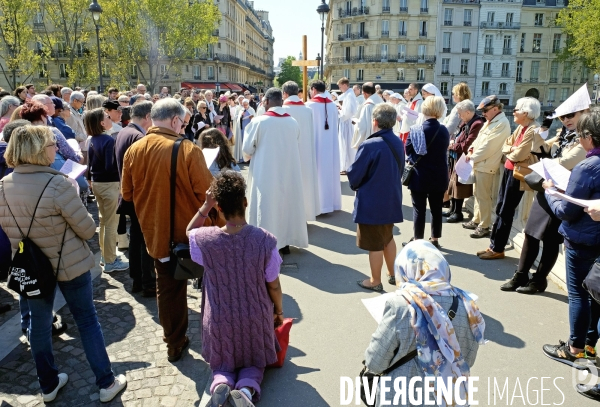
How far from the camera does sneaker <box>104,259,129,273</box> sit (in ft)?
18.5

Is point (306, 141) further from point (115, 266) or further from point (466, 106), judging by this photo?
point (115, 266)

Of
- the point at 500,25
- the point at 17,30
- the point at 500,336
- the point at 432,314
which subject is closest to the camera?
the point at 432,314

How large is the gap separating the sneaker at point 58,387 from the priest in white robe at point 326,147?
5.04 metres

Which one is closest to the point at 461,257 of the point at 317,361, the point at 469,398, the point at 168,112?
the point at 317,361

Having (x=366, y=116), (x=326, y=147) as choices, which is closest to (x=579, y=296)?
(x=326, y=147)

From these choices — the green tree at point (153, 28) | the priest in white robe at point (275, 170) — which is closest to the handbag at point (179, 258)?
the priest in white robe at point (275, 170)

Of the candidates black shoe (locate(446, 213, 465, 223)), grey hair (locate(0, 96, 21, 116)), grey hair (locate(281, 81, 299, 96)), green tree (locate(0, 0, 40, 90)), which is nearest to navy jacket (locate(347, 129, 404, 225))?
grey hair (locate(281, 81, 299, 96))

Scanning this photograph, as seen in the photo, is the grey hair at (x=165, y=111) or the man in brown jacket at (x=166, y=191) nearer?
the man in brown jacket at (x=166, y=191)

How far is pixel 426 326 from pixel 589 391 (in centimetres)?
189

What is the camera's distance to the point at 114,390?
3.29m

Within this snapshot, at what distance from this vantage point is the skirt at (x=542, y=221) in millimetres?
4297

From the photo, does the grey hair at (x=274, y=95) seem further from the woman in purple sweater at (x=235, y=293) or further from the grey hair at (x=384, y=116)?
the woman in purple sweater at (x=235, y=293)

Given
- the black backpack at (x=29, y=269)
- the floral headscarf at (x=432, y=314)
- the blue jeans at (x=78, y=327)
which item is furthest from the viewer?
the blue jeans at (x=78, y=327)

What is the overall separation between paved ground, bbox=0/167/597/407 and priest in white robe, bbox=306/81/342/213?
2.41m
